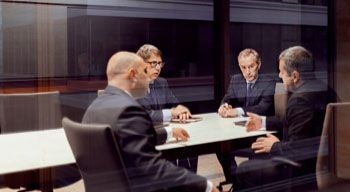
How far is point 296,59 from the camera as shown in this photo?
216 cm

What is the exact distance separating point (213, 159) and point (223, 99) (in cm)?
42

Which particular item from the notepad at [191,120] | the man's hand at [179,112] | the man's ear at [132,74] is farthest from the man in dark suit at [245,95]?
the man's ear at [132,74]

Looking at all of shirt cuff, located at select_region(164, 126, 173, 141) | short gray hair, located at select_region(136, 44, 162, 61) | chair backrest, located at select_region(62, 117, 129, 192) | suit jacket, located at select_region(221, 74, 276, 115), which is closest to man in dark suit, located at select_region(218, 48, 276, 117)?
suit jacket, located at select_region(221, 74, 276, 115)

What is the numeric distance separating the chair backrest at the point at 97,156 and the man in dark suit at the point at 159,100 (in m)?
0.19

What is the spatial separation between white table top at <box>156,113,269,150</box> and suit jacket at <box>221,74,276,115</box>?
12 cm

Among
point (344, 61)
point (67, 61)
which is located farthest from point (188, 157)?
point (344, 61)

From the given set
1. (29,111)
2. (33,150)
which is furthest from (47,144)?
(29,111)

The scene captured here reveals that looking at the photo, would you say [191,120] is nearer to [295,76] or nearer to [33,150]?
[295,76]

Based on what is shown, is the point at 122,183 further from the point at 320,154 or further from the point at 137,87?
the point at 320,154

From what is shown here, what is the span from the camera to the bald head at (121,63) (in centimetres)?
156

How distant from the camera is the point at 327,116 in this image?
2.03 metres

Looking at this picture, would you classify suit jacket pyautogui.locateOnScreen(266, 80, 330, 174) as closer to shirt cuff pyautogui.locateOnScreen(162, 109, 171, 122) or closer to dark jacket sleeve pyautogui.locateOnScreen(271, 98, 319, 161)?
dark jacket sleeve pyautogui.locateOnScreen(271, 98, 319, 161)

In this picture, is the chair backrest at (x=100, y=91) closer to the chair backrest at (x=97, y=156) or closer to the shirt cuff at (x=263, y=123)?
the chair backrest at (x=97, y=156)

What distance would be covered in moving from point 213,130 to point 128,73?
86 centimetres
